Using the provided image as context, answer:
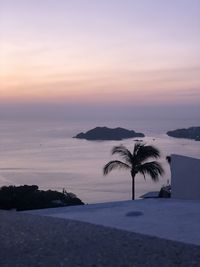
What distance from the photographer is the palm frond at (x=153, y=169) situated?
17.0m

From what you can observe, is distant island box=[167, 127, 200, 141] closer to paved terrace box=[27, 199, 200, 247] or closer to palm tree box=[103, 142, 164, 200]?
palm tree box=[103, 142, 164, 200]

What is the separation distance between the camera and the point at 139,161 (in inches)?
681

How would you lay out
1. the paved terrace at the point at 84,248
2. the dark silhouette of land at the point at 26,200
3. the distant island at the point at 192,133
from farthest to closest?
1. the distant island at the point at 192,133
2. the dark silhouette of land at the point at 26,200
3. the paved terrace at the point at 84,248

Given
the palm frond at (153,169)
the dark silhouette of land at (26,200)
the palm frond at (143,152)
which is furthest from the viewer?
the palm frond at (143,152)

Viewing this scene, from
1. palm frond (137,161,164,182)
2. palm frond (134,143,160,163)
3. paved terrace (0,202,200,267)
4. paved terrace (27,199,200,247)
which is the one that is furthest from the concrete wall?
palm frond (134,143,160,163)

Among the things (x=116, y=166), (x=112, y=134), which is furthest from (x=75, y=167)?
(x=116, y=166)

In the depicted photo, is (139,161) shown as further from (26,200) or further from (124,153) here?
(26,200)

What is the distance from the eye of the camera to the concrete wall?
11.5 metres

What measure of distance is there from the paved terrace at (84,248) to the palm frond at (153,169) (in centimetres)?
902

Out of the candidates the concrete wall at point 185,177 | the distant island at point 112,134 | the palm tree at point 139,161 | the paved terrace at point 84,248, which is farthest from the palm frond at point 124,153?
the distant island at point 112,134

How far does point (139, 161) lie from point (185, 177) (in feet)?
17.9

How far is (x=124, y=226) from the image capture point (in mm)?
7969

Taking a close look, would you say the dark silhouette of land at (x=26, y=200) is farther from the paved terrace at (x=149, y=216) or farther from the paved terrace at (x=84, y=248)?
the paved terrace at (x=84, y=248)

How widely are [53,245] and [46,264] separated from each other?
0.86 metres
